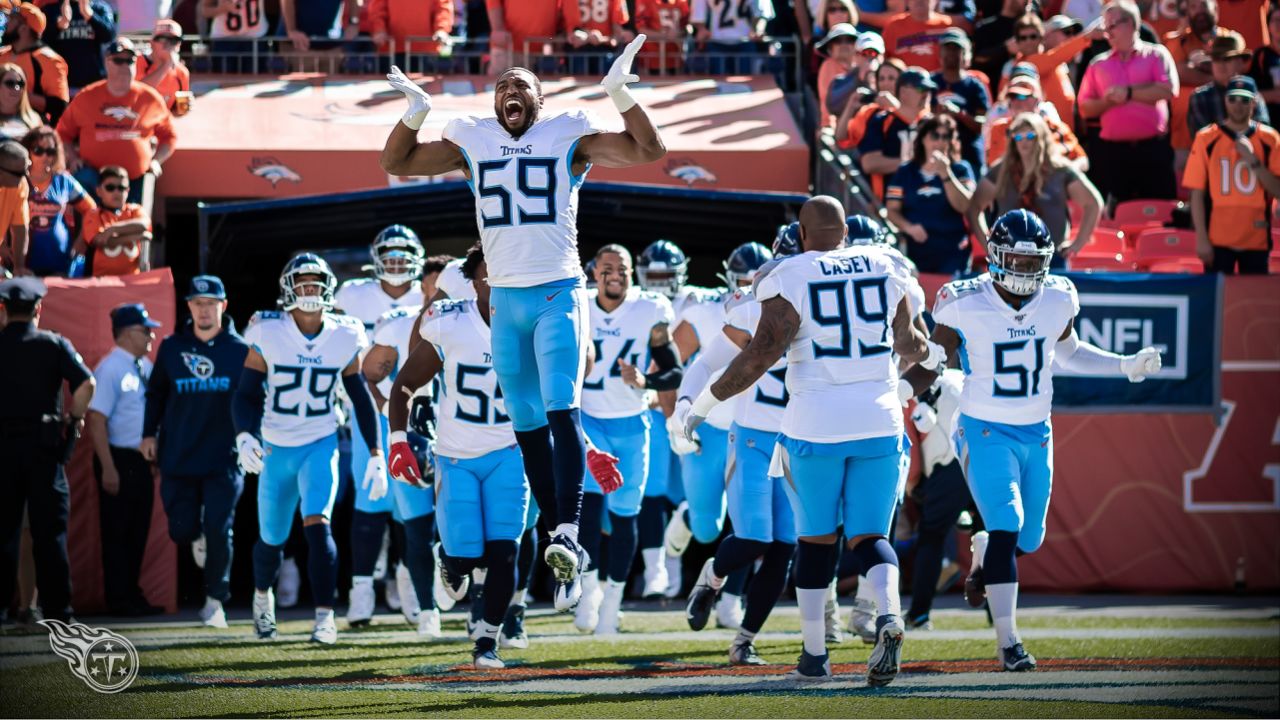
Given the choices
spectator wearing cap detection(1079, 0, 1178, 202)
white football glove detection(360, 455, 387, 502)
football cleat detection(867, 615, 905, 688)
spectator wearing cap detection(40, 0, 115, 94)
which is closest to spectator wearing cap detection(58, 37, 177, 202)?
spectator wearing cap detection(40, 0, 115, 94)

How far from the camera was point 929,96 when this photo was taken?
13.8 meters

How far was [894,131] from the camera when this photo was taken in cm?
1341

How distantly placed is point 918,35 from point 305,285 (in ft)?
22.9

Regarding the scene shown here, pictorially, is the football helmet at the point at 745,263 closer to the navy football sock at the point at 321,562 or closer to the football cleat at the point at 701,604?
the football cleat at the point at 701,604

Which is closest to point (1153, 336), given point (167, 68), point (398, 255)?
point (398, 255)

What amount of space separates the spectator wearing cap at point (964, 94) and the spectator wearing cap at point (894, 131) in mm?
696

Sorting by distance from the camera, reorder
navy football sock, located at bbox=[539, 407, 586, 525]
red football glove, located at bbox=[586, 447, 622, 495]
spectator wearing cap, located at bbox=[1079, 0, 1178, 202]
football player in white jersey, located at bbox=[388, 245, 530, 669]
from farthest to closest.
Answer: spectator wearing cap, located at bbox=[1079, 0, 1178, 202]
football player in white jersey, located at bbox=[388, 245, 530, 669]
red football glove, located at bbox=[586, 447, 622, 495]
navy football sock, located at bbox=[539, 407, 586, 525]

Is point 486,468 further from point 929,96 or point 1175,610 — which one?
point 929,96

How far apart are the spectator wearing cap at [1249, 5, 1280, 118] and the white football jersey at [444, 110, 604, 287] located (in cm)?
967

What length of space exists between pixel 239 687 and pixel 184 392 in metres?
3.81

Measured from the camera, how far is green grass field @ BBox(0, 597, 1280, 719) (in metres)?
7.12

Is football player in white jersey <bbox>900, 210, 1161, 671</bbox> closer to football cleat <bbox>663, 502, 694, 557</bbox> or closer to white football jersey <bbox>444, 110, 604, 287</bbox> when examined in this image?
white football jersey <bbox>444, 110, 604, 287</bbox>

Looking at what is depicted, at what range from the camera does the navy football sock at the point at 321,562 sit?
10.1 meters

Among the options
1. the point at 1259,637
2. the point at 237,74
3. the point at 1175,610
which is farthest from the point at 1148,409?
the point at 237,74
